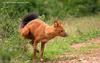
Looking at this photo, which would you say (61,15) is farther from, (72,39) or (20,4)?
(72,39)

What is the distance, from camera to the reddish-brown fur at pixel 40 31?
35.0ft

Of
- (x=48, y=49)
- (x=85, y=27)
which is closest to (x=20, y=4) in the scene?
(x=85, y=27)

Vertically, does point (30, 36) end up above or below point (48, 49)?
above

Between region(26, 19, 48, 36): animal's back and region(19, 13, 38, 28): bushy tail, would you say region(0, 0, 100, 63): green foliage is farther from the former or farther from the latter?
region(26, 19, 48, 36): animal's back

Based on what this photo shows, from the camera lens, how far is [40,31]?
10.8 m

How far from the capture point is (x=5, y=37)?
1036 centimetres

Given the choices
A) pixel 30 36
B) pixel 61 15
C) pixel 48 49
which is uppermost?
pixel 30 36

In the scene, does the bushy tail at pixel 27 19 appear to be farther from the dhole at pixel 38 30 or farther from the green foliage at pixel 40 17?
the green foliage at pixel 40 17

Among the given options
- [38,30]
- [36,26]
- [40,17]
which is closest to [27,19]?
[36,26]

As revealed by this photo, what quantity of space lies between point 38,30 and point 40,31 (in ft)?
0.28

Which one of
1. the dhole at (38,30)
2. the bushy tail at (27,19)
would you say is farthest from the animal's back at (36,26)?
the bushy tail at (27,19)

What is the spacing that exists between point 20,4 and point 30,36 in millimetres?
9053

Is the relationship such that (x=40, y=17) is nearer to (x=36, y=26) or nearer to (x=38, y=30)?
(x=36, y=26)

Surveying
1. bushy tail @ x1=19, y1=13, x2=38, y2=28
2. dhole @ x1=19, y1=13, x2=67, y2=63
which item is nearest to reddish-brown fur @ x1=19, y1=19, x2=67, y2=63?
dhole @ x1=19, y1=13, x2=67, y2=63
